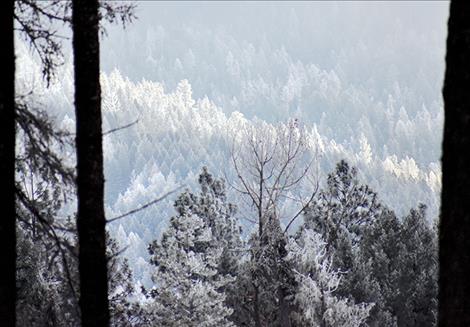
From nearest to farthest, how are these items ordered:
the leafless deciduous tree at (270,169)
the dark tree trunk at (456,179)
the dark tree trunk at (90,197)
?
1. the dark tree trunk at (456,179)
2. the dark tree trunk at (90,197)
3. the leafless deciduous tree at (270,169)

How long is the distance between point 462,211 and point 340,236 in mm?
34555

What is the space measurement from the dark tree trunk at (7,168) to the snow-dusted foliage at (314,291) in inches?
889

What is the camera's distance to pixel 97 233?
5.16 m

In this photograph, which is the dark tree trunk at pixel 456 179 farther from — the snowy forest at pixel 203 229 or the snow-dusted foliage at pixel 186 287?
the snow-dusted foliage at pixel 186 287

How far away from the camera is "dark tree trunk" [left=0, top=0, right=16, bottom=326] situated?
523 cm

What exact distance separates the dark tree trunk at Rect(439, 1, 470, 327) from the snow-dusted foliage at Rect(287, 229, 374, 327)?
23349 millimetres

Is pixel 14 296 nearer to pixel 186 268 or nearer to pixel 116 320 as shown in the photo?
pixel 186 268

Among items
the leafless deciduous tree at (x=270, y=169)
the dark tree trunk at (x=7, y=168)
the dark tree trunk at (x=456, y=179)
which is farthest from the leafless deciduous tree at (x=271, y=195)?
the dark tree trunk at (x=456, y=179)

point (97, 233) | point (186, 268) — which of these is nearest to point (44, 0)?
point (97, 233)

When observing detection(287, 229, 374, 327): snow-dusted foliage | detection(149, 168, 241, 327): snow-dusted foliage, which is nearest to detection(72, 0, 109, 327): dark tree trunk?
detection(287, 229, 374, 327): snow-dusted foliage

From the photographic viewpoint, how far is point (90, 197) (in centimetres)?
516

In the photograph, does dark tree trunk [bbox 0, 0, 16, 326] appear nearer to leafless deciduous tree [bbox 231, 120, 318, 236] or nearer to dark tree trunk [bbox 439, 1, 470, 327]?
dark tree trunk [bbox 439, 1, 470, 327]

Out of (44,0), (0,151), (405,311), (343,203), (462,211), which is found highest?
(343,203)

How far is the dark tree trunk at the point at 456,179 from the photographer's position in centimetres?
409
